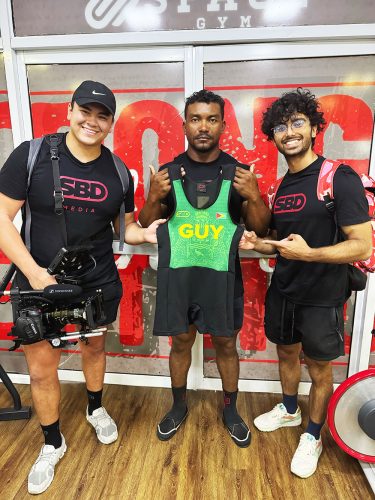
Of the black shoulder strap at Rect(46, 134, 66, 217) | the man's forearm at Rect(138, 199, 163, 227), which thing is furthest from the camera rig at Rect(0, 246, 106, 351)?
the man's forearm at Rect(138, 199, 163, 227)

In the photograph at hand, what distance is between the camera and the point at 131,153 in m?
2.23

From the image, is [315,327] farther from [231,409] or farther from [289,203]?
[231,409]

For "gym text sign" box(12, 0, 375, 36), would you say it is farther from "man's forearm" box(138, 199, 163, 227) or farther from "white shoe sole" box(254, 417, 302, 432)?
"white shoe sole" box(254, 417, 302, 432)

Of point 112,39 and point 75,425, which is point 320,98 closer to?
point 112,39

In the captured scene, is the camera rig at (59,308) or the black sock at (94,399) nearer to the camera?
the camera rig at (59,308)

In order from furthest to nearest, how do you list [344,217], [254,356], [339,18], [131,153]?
[254,356], [131,153], [339,18], [344,217]

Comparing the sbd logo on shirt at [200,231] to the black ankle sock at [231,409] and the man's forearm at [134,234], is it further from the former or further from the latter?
the black ankle sock at [231,409]

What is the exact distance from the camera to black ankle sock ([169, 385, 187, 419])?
202 cm

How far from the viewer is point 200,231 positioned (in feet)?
5.41

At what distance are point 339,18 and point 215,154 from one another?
1.07 metres

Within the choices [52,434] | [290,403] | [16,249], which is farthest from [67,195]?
[290,403]

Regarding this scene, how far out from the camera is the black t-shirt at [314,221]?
1.43 metres

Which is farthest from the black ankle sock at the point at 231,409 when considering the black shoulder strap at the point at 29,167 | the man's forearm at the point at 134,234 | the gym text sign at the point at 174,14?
the gym text sign at the point at 174,14

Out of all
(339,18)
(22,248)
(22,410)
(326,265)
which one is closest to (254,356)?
(326,265)
